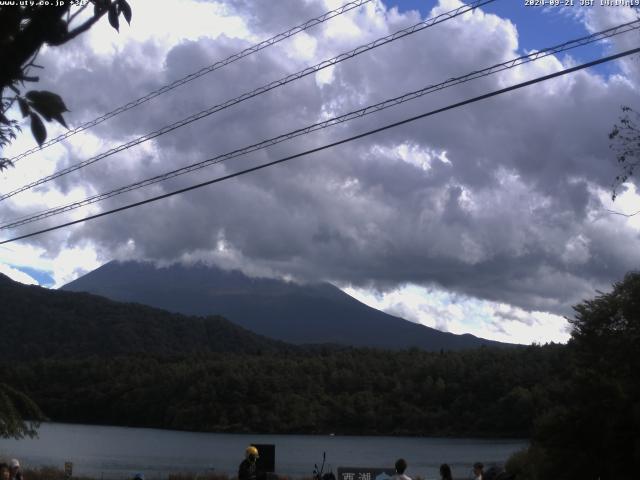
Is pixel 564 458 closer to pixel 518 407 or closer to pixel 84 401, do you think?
pixel 518 407

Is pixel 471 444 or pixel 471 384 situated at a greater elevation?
pixel 471 384

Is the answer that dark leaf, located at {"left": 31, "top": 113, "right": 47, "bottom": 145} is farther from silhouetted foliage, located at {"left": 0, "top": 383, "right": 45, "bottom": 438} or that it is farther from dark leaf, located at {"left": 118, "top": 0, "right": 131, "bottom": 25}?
silhouetted foliage, located at {"left": 0, "top": 383, "right": 45, "bottom": 438}

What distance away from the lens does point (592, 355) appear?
25.3 m

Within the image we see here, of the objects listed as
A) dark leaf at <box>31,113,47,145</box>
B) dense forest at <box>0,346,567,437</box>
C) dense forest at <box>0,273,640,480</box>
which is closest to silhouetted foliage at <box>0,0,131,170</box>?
dark leaf at <box>31,113,47,145</box>

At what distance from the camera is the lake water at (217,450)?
65.9m

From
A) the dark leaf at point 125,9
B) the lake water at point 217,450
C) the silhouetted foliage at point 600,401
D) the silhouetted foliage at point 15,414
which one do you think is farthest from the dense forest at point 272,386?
the dark leaf at point 125,9

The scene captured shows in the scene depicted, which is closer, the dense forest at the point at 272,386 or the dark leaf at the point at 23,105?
the dark leaf at the point at 23,105

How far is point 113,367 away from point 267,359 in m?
24.2

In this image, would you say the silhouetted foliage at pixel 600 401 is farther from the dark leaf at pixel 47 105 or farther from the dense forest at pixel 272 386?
the dense forest at pixel 272 386

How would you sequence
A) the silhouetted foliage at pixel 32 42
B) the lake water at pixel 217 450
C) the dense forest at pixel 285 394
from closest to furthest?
1. the silhouetted foliage at pixel 32 42
2. the lake water at pixel 217 450
3. the dense forest at pixel 285 394

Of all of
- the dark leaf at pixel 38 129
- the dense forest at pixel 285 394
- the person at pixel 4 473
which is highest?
the dense forest at pixel 285 394

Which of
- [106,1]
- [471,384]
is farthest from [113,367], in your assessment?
[106,1]

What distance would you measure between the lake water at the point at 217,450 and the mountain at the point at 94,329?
22.8 metres

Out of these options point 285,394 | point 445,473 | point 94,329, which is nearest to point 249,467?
point 445,473
